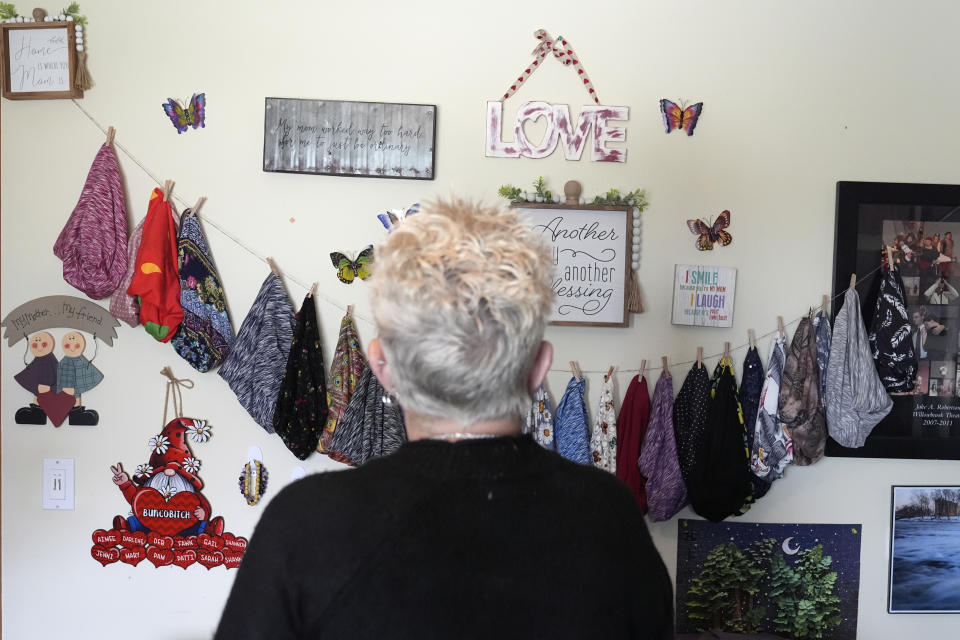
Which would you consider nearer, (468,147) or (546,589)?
(546,589)

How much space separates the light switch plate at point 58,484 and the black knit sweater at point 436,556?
1.44 metres

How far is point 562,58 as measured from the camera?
1.88 meters

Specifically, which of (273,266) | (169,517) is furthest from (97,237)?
(169,517)

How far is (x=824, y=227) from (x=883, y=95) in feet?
1.18

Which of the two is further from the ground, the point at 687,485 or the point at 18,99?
the point at 18,99

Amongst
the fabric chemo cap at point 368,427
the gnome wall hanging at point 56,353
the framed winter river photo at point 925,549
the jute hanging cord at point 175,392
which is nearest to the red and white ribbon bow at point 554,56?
the fabric chemo cap at point 368,427

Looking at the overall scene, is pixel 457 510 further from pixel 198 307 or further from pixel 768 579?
pixel 768 579

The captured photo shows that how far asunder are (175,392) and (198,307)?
25cm

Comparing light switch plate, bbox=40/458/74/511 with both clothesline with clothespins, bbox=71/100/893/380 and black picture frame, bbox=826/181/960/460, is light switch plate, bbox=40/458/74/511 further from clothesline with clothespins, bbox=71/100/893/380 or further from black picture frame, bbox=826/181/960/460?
black picture frame, bbox=826/181/960/460

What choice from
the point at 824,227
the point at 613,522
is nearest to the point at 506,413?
the point at 613,522

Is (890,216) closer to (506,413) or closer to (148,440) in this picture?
(506,413)

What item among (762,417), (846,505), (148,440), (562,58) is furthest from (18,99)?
(846,505)

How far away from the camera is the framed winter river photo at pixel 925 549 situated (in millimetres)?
1931

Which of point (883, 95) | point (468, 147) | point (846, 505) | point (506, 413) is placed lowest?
point (846, 505)
